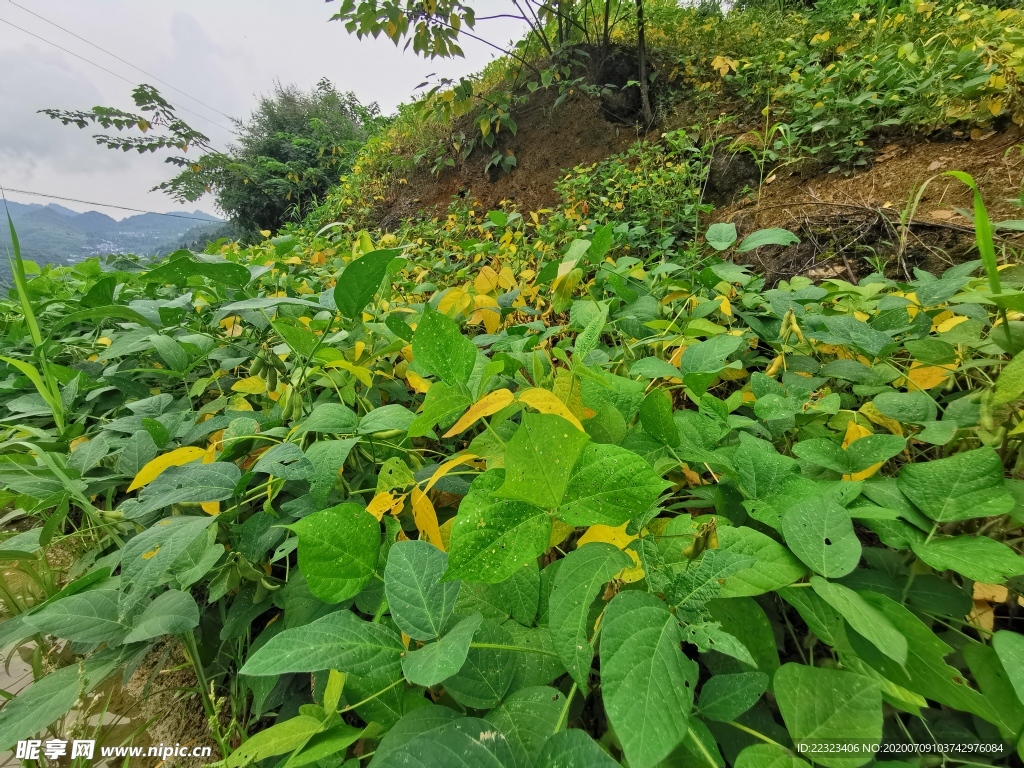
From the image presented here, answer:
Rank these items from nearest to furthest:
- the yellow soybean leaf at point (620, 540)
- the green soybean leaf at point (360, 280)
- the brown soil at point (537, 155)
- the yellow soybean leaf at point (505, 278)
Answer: the yellow soybean leaf at point (620, 540)
the green soybean leaf at point (360, 280)
the yellow soybean leaf at point (505, 278)
the brown soil at point (537, 155)

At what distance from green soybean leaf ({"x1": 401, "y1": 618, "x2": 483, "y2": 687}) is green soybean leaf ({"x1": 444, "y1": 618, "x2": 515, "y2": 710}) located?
0.09 ft

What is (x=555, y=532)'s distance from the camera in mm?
361

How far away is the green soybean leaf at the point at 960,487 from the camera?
306mm

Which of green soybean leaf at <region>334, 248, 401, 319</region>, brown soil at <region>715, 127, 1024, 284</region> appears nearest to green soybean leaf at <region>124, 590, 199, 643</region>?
green soybean leaf at <region>334, 248, 401, 319</region>

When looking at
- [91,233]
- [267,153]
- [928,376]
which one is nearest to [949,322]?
[928,376]

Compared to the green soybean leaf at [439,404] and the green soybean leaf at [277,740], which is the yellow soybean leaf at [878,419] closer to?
the green soybean leaf at [439,404]

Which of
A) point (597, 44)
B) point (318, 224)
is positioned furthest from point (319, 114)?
point (597, 44)

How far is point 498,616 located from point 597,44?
12.9ft

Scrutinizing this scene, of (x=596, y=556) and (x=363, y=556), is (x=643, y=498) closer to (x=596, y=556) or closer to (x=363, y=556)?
(x=596, y=556)

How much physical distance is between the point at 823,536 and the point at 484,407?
0.27m

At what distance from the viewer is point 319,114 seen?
29.4 feet

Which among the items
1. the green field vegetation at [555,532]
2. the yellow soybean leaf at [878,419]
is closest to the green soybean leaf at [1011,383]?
the green field vegetation at [555,532]

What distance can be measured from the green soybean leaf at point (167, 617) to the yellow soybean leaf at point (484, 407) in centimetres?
29

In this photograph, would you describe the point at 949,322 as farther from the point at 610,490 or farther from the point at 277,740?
the point at 277,740
